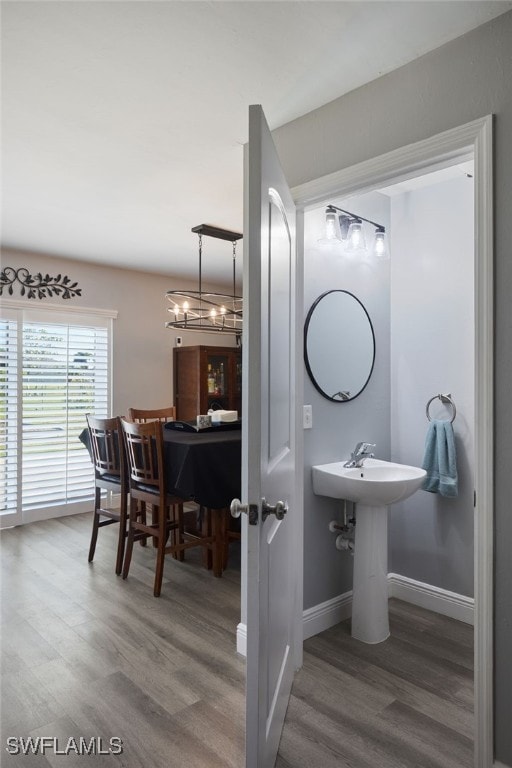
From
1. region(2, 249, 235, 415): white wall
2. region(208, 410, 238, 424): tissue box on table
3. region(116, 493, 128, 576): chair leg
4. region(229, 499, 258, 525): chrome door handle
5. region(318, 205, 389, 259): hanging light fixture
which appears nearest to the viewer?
region(229, 499, 258, 525): chrome door handle

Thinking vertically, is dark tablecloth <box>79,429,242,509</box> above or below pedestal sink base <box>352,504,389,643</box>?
above

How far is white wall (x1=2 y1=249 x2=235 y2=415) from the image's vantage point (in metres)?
4.98

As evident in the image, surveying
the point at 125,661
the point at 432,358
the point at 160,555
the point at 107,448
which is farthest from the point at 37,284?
the point at 432,358

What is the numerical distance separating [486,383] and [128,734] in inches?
70.7

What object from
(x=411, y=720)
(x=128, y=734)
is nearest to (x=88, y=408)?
(x=128, y=734)

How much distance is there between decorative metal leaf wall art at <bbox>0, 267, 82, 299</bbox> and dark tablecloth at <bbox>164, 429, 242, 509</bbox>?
2.29m

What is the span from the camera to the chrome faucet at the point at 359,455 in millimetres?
2629

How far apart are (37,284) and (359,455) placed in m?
3.56

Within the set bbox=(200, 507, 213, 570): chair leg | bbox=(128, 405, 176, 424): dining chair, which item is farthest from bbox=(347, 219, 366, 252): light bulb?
bbox=(128, 405, 176, 424): dining chair

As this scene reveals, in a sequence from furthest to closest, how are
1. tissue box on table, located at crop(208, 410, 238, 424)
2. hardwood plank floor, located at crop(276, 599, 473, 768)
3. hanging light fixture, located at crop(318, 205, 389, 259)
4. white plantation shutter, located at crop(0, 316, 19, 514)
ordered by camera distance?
white plantation shutter, located at crop(0, 316, 19, 514) < tissue box on table, located at crop(208, 410, 238, 424) < hanging light fixture, located at crop(318, 205, 389, 259) < hardwood plank floor, located at crop(276, 599, 473, 768)

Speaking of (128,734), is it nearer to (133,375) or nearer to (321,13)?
(321,13)

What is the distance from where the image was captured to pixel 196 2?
1537 millimetres

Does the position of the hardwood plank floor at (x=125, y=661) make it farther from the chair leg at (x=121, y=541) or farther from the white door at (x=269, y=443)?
the white door at (x=269, y=443)

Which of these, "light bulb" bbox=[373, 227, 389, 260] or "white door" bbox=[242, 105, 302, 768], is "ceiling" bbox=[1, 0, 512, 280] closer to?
"white door" bbox=[242, 105, 302, 768]
